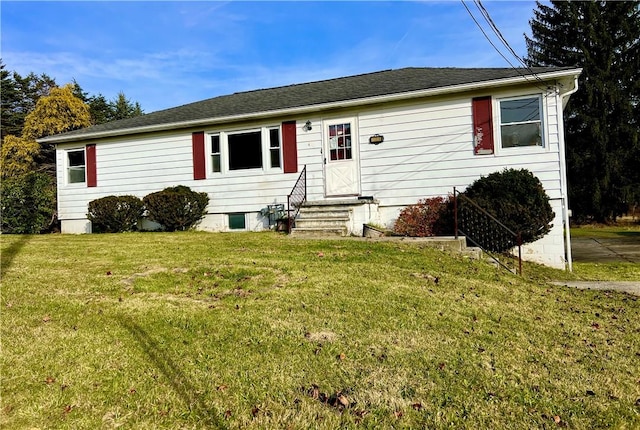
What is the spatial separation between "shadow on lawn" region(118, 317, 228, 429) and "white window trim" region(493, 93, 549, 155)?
349 inches

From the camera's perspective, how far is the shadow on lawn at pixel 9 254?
622 cm

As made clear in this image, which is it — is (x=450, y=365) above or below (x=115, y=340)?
below

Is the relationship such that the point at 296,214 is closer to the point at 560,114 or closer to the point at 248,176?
the point at 248,176

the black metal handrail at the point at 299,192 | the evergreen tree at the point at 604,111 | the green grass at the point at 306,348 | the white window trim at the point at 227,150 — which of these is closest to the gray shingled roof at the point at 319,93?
the white window trim at the point at 227,150

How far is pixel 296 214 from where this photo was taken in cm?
1048

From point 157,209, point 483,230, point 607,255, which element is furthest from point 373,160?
point 607,255

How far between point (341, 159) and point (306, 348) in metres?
8.21

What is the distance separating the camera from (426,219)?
399 inches

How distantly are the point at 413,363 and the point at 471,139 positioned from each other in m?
7.92

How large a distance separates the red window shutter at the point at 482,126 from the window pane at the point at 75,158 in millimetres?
12899

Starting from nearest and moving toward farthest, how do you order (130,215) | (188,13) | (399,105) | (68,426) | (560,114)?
(68,426), (560,114), (188,13), (399,105), (130,215)

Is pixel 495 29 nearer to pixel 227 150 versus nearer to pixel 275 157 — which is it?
pixel 275 157

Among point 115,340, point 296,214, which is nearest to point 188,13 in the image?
point 296,214

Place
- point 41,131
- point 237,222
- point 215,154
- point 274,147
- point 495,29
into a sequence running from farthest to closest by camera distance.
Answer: point 41,131
point 215,154
point 237,222
point 274,147
point 495,29
